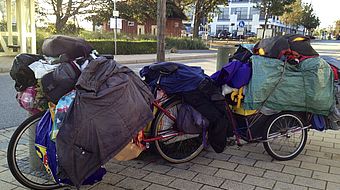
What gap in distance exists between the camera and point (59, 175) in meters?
2.70

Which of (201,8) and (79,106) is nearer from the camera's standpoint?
(79,106)

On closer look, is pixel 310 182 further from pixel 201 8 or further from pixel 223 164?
pixel 201 8

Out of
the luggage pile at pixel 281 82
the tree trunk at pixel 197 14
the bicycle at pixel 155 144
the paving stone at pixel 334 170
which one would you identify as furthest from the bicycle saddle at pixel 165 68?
the tree trunk at pixel 197 14

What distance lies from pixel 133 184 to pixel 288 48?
233 cm

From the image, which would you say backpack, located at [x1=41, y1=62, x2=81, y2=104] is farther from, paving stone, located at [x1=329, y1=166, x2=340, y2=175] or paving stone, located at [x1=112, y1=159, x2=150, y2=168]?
paving stone, located at [x1=329, y1=166, x2=340, y2=175]

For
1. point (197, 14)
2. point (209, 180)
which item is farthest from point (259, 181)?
point (197, 14)

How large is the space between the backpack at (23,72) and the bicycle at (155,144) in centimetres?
32

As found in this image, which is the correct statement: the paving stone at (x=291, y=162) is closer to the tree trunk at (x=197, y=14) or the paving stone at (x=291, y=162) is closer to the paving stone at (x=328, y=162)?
the paving stone at (x=328, y=162)

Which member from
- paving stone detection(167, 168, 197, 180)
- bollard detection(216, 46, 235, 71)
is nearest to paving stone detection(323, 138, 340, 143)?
bollard detection(216, 46, 235, 71)

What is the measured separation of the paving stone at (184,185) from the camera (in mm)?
3273

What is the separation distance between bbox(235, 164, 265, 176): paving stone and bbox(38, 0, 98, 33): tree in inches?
894

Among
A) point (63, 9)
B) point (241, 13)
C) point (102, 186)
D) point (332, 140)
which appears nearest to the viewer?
point (102, 186)

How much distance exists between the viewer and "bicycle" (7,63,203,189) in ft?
10.0

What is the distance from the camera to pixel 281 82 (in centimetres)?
385
